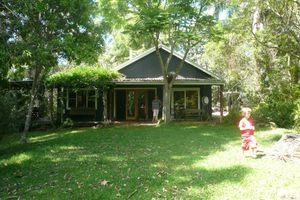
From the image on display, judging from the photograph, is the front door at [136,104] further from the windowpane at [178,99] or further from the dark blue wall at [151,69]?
the windowpane at [178,99]

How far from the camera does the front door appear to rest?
23.2m

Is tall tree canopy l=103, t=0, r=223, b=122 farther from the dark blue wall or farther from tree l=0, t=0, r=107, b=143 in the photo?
tree l=0, t=0, r=107, b=143

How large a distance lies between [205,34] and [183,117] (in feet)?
20.5

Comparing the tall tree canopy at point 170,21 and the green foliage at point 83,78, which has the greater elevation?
the tall tree canopy at point 170,21

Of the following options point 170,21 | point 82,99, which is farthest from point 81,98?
point 170,21

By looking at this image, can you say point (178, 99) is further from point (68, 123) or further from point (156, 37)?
point (68, 123)

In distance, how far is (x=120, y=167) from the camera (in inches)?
320

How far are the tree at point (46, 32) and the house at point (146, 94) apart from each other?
28.6 feet

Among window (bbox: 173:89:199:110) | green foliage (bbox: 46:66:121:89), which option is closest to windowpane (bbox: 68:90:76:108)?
green foliage (bbox: 46:66:121:89)

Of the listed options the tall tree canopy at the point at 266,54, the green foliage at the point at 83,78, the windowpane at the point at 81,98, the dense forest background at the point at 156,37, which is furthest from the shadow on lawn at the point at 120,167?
the windowpane at the point at 81,98

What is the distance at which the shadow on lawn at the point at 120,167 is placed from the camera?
653 cm

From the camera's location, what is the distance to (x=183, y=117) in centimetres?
2238

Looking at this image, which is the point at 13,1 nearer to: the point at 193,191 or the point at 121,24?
the point at 193,191

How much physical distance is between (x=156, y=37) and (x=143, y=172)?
13.7m
